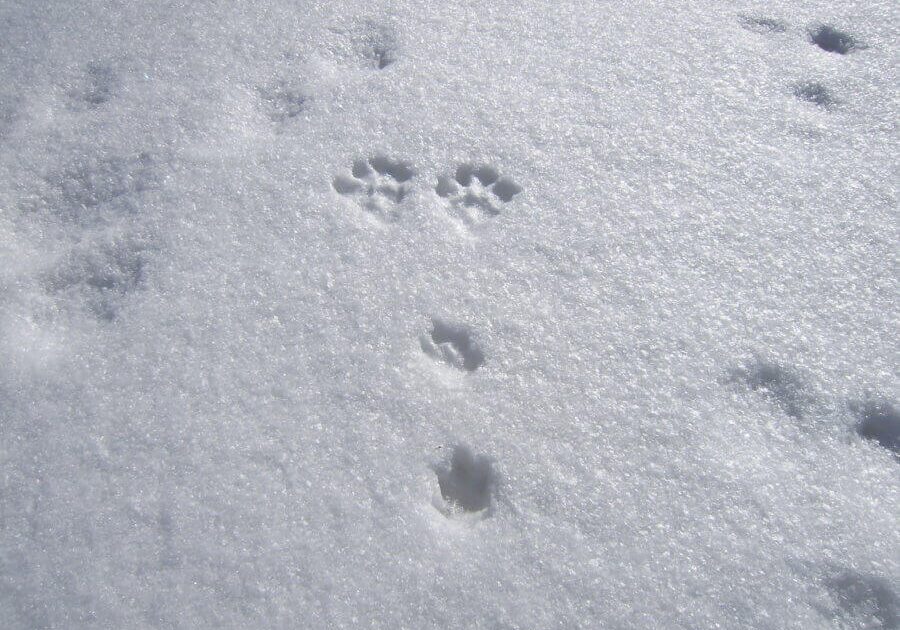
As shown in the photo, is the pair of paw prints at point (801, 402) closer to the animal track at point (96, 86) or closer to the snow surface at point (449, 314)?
the snow surface at point (449, 314)

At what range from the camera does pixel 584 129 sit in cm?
122

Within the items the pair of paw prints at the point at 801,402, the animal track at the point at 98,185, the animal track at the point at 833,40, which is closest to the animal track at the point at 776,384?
the pair of paw prints at the point at 801,402

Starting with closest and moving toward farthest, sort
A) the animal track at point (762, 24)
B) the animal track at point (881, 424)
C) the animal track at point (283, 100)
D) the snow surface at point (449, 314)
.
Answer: the snow surface at point (449, 314)
the animal track at point (881, 424)
the animal track at point (283, 100)
the animal track at point (762, 24)

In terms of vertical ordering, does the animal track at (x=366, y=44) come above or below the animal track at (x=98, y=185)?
above

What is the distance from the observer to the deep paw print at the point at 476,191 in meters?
1.13

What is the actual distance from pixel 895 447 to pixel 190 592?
35.7 inches

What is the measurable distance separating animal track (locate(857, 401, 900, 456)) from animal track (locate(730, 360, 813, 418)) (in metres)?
0.07

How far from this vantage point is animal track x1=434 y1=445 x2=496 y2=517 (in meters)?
0.88

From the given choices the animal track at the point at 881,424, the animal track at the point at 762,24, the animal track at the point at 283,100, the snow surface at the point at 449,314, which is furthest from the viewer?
the animal track at the point at 762,24

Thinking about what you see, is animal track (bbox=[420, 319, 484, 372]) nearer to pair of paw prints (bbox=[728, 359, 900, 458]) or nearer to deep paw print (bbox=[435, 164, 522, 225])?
deep paw print (bbox=[435, 164, 522, 225])

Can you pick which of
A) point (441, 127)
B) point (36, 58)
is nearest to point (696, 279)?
point (441, 127)

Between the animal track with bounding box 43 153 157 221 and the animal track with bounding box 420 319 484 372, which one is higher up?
the animal track with bounding box 43 153 157 221

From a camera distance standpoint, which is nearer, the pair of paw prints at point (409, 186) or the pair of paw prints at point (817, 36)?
the pair of paw prints at point (409, 186)

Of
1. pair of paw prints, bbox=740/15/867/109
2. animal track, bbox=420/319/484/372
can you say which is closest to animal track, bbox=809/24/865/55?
pair of paw prints, bbox=740/15/867/109
